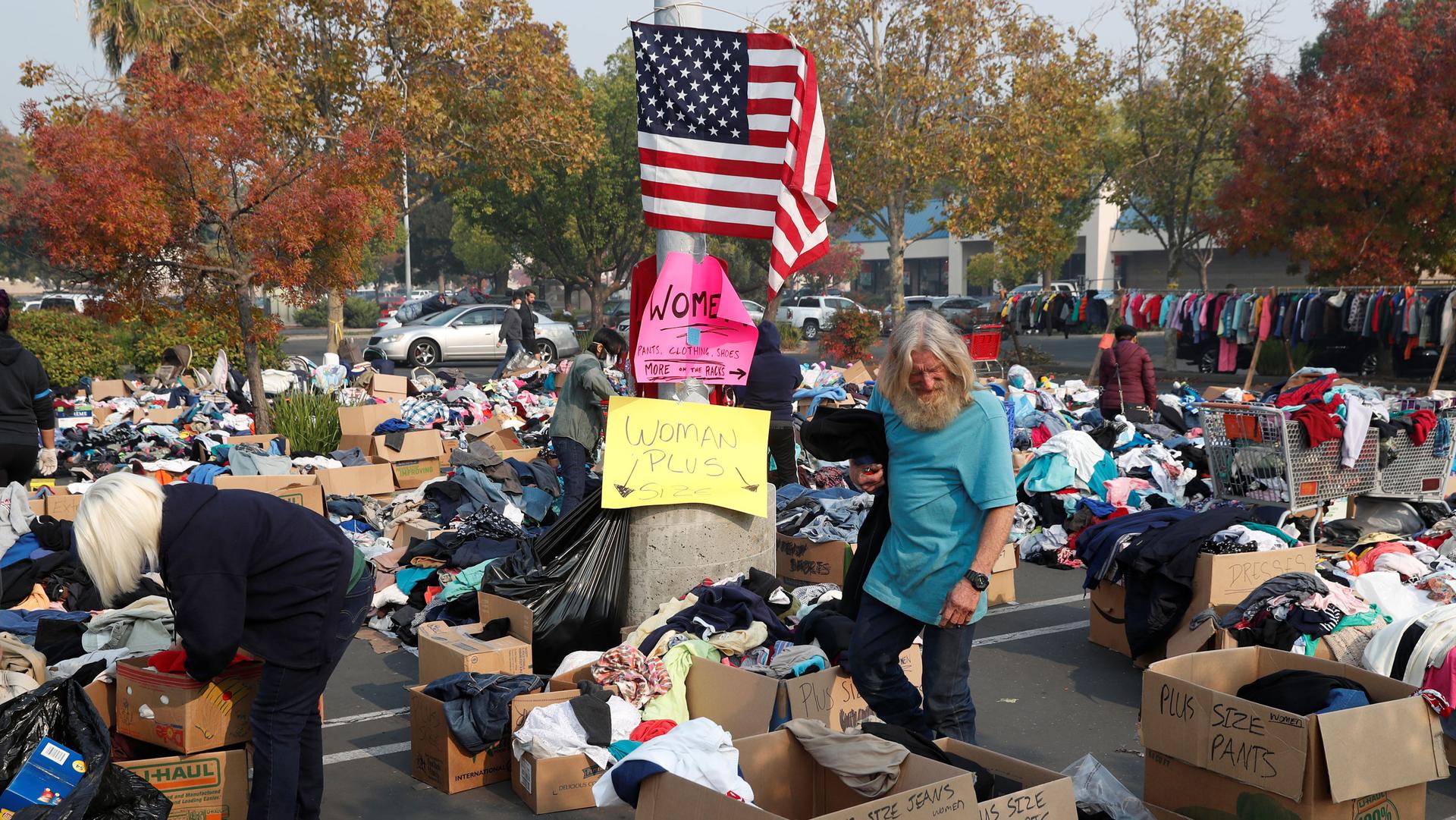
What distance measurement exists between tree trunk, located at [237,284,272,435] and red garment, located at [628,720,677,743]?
9618mm

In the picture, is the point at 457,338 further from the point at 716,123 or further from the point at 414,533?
the point at 716,123

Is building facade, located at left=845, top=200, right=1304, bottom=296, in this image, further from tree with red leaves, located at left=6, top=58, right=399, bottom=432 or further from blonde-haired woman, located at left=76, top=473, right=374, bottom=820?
→ blonde-haired woman, located at left=76, top=473, right=374, bottom=820

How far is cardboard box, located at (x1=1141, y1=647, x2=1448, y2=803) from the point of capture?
349 cm

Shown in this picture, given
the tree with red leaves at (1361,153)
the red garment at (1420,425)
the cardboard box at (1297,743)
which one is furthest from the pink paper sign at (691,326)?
the tree with red leaves at (1361,153)

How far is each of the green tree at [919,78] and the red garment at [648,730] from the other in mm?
21316

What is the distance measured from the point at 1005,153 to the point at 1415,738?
892 inches

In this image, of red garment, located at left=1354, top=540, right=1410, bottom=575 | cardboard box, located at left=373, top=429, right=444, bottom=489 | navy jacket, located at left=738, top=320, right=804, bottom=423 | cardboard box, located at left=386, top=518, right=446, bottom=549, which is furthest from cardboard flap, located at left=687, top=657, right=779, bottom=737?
cardboard box, located at left=373, top=429, right=444, bottom=489

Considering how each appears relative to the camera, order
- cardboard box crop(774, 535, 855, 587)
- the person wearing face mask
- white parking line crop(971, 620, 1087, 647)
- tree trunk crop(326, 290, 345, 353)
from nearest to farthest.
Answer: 1. white parking line crop(971, 620, 1087, 647)
2. cardboard box crop(774, 535, 855, 587)
3. the person wearing face mask
4. tree trunk crop(326, 290, 345, 353)

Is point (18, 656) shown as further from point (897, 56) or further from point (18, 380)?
point (897, 56)

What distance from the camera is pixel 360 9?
23.3m

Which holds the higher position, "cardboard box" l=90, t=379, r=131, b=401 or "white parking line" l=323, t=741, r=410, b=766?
"cardboard box" l=90, t=379, r=131, b=401

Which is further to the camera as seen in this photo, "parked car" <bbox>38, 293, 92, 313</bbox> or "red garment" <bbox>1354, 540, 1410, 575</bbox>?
"parked car" <bbox>38, 293, 92, 313</bbox>

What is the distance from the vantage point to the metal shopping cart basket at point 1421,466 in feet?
25.2

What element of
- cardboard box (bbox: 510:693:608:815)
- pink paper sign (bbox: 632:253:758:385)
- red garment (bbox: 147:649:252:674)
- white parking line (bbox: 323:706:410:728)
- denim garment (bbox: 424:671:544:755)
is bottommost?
white parking line (bbox: 323:706:410:728)
